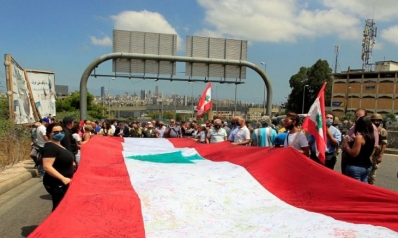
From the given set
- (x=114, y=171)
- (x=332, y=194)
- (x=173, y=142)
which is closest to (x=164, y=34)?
(x=173, y=142)

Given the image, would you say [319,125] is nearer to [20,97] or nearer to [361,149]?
[361,149]

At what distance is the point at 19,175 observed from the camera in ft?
34.0

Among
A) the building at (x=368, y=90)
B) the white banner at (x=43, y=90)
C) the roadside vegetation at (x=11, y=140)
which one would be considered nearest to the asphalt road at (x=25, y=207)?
the roadside vegetation at (x=11, y=140)

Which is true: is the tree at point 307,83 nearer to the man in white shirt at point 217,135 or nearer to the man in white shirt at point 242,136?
the man in white shirt at point 217,135

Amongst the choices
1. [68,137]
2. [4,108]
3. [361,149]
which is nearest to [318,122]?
[361,149]

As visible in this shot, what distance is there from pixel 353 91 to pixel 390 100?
8.39 meters

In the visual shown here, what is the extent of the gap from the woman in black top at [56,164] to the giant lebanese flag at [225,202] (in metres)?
0.19

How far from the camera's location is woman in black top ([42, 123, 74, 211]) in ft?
16.3

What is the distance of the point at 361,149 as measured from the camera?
5645 millimetres

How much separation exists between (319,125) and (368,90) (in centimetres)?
8635

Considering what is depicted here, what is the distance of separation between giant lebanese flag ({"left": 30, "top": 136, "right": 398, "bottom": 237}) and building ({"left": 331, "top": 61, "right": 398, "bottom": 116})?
272 feet

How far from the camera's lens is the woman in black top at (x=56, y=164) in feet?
16.3

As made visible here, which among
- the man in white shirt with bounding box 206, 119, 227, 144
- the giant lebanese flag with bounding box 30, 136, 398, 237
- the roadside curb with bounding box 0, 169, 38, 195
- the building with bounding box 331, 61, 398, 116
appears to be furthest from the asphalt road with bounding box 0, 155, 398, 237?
the building with bounding box 331, 61, 398, 116

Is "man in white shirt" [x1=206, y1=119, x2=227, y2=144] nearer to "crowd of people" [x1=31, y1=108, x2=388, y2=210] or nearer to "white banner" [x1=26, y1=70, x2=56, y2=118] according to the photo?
"crowd of people" [x1=31, y1=108, x2=388, y2=210]
